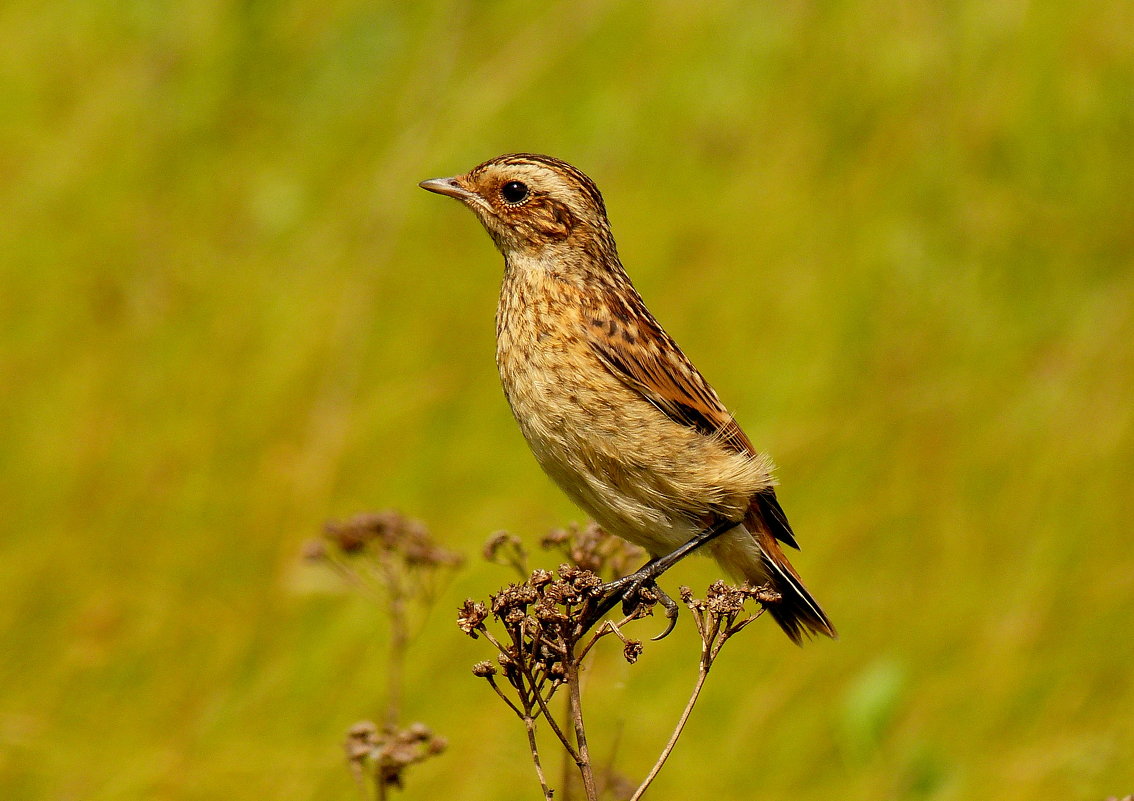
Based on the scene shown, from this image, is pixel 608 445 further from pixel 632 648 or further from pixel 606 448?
pixel 632 648

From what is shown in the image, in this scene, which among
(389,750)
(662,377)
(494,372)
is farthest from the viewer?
(494,372)

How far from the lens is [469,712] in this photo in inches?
233

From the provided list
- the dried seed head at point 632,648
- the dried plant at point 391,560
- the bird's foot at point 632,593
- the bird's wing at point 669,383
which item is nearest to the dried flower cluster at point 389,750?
the dried plant at point 391,560

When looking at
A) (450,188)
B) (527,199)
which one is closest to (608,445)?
(527,199)

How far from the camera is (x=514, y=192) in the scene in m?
4.69

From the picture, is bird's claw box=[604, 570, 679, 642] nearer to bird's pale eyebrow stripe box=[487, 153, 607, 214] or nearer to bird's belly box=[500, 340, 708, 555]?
bird's belly box=[500, 340, 708, 555]

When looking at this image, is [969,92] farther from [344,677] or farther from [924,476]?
[344,677]

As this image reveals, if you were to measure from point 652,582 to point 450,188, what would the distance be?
1558 mm

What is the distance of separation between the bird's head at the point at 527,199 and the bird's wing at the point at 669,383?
0.44m

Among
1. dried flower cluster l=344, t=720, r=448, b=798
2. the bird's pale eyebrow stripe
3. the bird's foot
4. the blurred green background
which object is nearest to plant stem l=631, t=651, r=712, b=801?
the bird's foot

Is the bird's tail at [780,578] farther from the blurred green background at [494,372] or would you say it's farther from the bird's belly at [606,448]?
A: the blurred green background at [494,372]

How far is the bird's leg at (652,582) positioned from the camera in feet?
11.7

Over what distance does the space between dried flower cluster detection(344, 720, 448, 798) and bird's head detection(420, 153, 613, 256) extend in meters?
1.74

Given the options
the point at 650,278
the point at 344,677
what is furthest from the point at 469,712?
the point at 650,278
